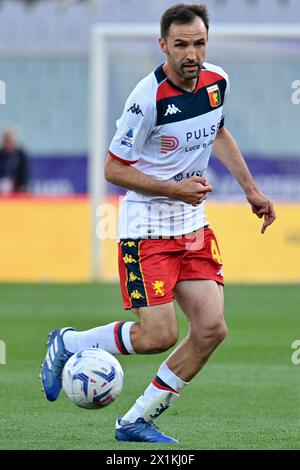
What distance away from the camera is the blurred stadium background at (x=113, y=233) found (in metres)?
8.34

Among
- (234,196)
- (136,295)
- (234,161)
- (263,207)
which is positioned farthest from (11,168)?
(136,295)

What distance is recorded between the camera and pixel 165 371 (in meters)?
7.37

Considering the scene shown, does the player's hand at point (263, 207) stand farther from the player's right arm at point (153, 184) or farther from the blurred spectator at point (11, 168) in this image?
the blurred spectator at point (11, 168)

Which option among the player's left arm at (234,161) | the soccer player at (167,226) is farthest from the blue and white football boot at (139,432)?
the player's left arm at (234,161)

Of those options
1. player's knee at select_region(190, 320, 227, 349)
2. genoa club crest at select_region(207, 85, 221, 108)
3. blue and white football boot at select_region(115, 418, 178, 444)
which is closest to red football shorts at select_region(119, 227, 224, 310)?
player's knee at select_region(190, 320, 227, 349)

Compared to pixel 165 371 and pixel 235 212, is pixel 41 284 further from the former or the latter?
pixel 165 371

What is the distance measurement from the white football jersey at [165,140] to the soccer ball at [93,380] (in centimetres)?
79

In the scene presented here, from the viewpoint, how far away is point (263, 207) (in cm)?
775

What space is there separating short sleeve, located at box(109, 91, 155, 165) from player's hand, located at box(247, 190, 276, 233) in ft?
2.95

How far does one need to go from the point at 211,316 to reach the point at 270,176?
13160 millimetres

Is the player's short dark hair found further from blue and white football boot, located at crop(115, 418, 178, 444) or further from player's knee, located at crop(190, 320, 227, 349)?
blue and white football boot, located at crop(115, 418, 178, 444)

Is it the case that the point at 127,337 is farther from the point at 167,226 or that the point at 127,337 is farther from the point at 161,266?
the point at 167,226

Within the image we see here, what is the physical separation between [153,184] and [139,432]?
1.42 m

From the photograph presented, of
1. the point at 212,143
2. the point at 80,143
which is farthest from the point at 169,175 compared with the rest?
the point at 80,143
